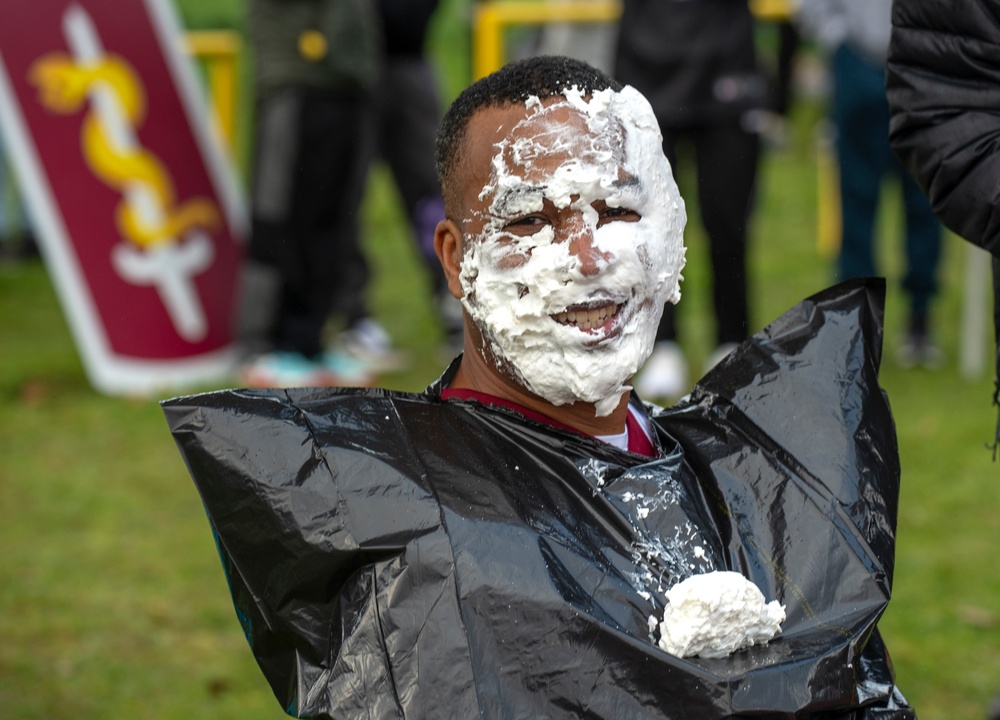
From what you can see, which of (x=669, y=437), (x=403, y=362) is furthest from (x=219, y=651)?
(x=403, y=362)

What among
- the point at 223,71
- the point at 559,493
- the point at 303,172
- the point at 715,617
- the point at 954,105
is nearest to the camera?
the point at 715,617

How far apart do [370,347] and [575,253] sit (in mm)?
4358

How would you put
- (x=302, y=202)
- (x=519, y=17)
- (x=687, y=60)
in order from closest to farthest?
(x=687, y=60) < (x=302, y=202) < (x=519, y=17)

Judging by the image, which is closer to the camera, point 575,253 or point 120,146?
point 575,253

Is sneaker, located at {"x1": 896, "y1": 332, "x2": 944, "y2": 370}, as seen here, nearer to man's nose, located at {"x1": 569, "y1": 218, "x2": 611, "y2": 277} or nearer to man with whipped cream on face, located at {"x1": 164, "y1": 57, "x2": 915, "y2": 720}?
man with whipped cream on face, located at {"x1": 164, "y1": 57, "x2": 915, "y2": 720}

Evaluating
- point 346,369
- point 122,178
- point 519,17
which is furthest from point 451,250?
point 519,17

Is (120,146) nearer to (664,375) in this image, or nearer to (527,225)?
(664,375)

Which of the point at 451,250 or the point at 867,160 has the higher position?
the point at 451,250

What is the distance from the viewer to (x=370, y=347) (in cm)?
625

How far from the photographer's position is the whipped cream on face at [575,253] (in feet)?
6.40

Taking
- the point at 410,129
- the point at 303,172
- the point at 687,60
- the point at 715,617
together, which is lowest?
the point at 410,129

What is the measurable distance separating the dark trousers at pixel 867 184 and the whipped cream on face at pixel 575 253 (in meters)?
3.68

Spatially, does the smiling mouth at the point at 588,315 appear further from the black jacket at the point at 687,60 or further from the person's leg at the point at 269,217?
the person's leg at the point at 269,217

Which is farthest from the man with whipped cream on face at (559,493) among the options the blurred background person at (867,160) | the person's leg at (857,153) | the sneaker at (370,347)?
the sneaker at (370,347)
